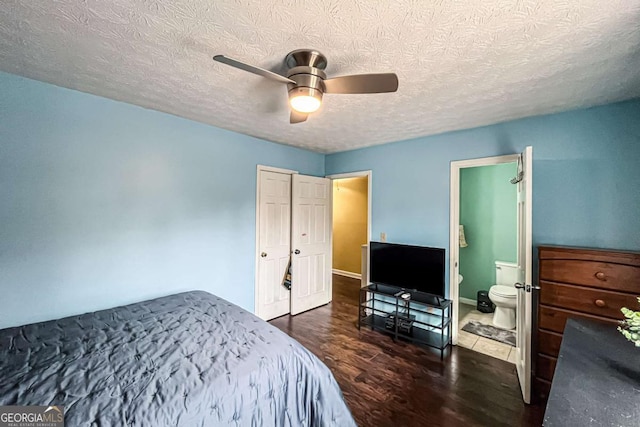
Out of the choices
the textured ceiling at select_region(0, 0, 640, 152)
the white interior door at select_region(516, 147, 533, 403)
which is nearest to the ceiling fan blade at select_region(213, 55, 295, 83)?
the textured ceiling at select_region(0, 0, 640, 152)

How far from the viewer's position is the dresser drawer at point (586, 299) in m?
1.80

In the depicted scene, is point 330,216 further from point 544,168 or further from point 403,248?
point 544,168

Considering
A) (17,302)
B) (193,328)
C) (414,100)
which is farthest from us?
(414,100)

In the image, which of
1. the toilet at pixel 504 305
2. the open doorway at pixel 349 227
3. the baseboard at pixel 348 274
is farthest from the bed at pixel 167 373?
the baseboard at pixel 348 274

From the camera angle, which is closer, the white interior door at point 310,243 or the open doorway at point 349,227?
the white interior door at point 310,243

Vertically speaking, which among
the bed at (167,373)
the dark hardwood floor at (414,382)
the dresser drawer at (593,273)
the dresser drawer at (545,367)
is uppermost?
the dresser drawer at (593,273)

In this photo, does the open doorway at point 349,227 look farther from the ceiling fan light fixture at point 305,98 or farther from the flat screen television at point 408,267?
the ceiling fan light fixture at point 305,98

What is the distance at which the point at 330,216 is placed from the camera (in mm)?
4340

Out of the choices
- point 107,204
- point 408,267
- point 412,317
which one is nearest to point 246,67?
point 107,204

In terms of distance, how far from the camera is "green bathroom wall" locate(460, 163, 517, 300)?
3.91 m

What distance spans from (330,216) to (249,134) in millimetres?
1842

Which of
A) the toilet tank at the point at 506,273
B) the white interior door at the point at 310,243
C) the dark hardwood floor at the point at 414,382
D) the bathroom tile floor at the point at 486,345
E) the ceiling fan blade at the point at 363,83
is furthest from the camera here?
the white interior door at the point at 310,243

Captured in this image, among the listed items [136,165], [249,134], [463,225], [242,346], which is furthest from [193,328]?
[463,225]

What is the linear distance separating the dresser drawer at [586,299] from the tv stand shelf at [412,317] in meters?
0.95
